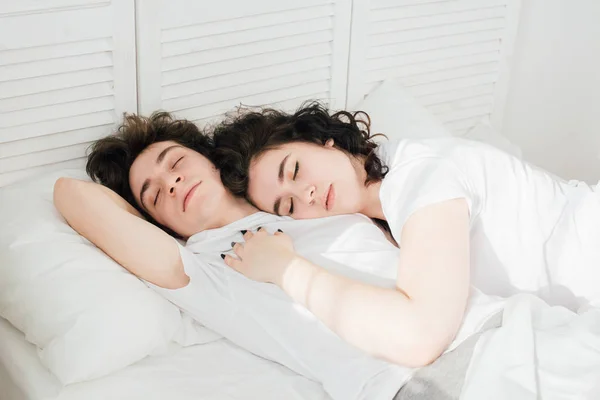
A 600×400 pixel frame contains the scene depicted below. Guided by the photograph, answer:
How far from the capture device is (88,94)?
1.81 metres

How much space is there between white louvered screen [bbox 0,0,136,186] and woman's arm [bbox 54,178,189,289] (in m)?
0.17

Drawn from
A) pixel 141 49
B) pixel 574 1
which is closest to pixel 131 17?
pixel 141 49

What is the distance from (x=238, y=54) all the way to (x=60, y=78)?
41 cm

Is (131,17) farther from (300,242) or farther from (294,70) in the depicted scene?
(300,242)

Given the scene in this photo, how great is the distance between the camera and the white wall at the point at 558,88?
2500mm

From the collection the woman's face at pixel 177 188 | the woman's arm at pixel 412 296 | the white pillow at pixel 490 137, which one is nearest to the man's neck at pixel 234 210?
the woman's face at pixel 177 188

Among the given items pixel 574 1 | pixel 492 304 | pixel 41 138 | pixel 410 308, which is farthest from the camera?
→ pixel 574 1

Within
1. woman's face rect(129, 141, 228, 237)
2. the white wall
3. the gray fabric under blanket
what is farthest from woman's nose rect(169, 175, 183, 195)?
the white wall

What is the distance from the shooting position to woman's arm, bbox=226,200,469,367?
1.42 metres

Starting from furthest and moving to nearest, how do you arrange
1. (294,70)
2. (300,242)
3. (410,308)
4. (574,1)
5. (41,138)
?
1. (574,1)
2. (294,70)
3. (41,138)
4. (300,242)
5. (410,308)

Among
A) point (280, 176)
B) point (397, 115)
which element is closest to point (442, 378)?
point (280, 176)

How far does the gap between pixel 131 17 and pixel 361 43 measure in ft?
2.03

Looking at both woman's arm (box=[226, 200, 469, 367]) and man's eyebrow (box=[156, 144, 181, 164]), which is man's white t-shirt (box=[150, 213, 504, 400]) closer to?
woman's arm (box=[226, 200, 469, 367])

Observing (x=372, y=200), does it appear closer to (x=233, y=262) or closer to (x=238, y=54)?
(x=233, y=262)
